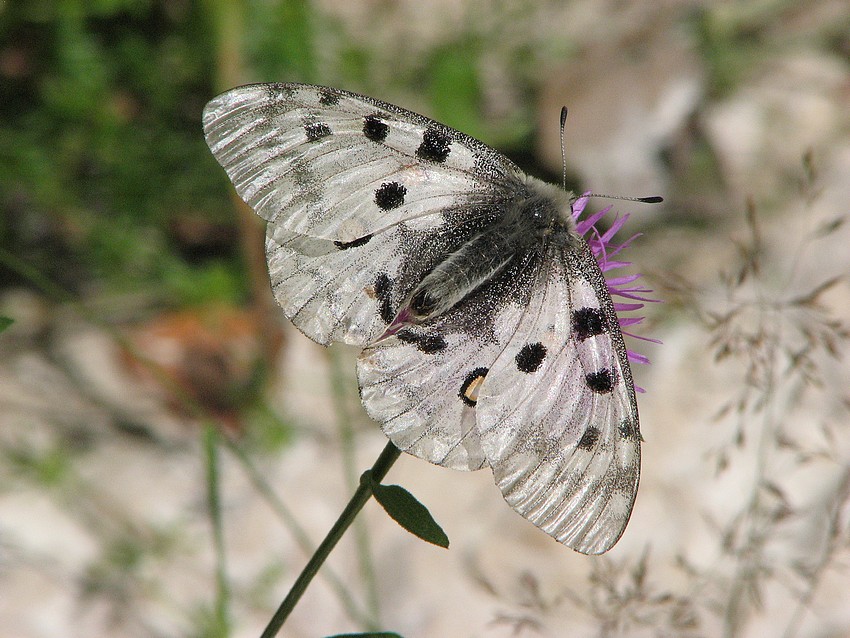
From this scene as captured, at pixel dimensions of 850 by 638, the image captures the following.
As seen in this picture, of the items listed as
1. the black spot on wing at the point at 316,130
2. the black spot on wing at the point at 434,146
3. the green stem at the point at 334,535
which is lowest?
the green stem at the point at 334,535

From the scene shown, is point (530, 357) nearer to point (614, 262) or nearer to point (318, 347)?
point (614, 262)

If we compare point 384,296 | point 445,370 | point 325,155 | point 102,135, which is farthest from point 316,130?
point 102,135

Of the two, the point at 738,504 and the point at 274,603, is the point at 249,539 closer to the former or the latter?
the point at 274,603

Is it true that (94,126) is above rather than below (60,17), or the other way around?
below

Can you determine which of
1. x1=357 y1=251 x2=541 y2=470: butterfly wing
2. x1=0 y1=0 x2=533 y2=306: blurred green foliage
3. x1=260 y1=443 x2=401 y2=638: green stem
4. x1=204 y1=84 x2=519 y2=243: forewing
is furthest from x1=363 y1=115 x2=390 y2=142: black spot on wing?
x1=0 y1=0 x2=533 y2=306: blurred green foliage

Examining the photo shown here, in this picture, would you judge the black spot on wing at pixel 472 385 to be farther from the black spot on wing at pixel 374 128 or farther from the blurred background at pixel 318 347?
the blurred background at pixel 318 347

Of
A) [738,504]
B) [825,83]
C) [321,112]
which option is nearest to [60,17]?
[321,112]

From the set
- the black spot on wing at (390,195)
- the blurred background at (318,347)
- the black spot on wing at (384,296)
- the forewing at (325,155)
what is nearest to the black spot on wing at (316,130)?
the forewing at (325,155)
